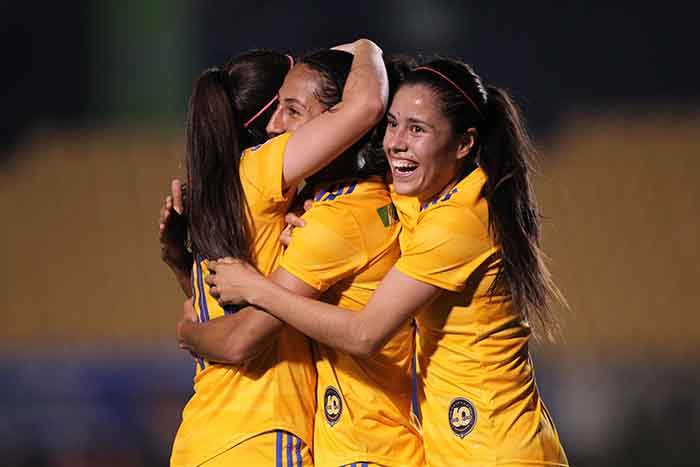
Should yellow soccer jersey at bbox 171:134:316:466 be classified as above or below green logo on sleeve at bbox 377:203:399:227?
below

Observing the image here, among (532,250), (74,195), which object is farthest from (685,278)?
(532,250)

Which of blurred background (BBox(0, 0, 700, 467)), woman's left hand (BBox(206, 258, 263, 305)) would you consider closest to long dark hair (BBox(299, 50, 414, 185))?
woman's left hand (BBox(206, 258, 263, 305))

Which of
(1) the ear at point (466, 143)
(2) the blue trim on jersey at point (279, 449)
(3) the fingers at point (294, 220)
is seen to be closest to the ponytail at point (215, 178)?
(3) the fingers at point (294, 220)

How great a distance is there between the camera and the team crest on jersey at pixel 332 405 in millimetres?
2689

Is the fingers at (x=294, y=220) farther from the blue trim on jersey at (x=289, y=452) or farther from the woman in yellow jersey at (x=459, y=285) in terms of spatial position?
the blue trim on jersey at (x=289, y=452)

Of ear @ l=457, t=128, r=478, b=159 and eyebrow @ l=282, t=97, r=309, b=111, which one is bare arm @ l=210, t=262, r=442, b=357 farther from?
eyebrow @ l=282, t=97, r=309, b=111

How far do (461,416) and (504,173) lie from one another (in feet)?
2.04

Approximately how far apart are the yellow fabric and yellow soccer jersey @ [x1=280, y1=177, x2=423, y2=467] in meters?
0.08

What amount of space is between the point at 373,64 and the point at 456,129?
0.29 metres

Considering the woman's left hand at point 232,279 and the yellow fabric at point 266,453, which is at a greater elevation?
the woman's left hand at point 232,279

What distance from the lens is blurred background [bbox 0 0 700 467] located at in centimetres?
713

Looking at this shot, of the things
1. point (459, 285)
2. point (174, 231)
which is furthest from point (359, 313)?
point (174, 231)

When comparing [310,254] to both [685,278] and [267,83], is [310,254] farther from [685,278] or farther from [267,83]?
[685,278]

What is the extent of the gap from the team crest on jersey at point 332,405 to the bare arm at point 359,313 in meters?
0.16
